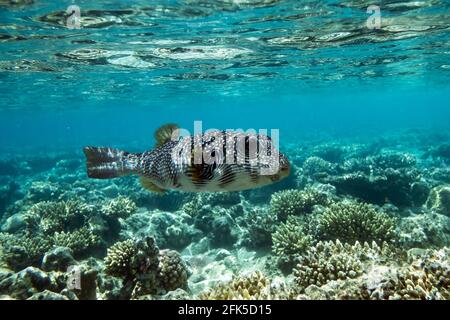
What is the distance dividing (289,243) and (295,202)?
2.74 metres

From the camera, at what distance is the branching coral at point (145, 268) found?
6.89 meters

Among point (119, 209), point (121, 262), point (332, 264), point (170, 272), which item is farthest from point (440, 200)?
point (119, 209)

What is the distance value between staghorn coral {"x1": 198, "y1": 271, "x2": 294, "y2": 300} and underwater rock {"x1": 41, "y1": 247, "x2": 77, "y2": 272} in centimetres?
368

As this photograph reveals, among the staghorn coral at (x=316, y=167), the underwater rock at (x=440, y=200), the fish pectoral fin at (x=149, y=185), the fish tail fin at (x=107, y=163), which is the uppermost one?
the fish tail fin at (x=107, y=163)

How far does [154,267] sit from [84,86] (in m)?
28.6

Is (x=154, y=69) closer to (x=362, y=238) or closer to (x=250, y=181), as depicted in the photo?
(x=362, y=238)

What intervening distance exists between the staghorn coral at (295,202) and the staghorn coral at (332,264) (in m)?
3.92

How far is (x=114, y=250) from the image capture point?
742 centimetres

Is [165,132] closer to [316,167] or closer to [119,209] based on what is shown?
[119,209]

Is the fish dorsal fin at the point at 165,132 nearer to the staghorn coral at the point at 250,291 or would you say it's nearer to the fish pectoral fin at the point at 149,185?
the fish pectoral fin at the point at 149,185

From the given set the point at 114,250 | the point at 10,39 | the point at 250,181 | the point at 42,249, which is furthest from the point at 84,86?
the point at 250,181

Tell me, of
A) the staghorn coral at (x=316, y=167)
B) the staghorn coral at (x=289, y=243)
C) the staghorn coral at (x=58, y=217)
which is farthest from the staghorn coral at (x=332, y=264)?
the staghorn coral at (x=316, y=167)

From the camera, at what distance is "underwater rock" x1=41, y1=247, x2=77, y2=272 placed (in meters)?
7.46

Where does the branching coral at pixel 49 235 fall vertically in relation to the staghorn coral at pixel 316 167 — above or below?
above
